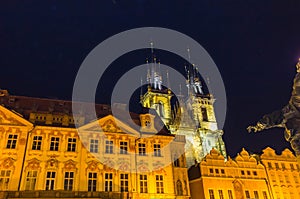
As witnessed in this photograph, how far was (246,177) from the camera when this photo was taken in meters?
41.8

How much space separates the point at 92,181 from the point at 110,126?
752 centimetres

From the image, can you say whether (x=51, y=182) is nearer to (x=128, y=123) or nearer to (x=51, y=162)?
(x=51, y=162)

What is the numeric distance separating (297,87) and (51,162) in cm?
2666

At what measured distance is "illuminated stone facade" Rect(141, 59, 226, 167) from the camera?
79.6 meters

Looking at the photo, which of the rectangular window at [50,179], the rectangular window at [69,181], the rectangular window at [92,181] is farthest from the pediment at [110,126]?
the rectangular window at [50,179]

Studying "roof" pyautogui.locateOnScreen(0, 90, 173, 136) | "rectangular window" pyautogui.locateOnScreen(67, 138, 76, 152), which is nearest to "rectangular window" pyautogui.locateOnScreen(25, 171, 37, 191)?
"rectangular window" pyautogui.locateOnScreen(67, 138, 76, 152)

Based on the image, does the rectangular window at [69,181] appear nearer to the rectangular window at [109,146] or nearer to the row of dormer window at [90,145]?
the row of dormer window at [90,145]

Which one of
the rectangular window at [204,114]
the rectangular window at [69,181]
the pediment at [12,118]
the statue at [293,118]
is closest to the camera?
the statue at [293,118]

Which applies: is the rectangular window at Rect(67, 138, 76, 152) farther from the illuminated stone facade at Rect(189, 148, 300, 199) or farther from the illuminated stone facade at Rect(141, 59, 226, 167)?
the illuminated stone facade at Rect(141, 59, 226, 167)

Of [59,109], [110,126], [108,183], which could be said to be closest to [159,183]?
[108,183]

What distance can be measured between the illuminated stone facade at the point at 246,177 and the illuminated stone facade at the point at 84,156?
155 inches

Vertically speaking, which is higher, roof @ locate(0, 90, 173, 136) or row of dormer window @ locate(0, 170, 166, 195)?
roof @ locate(0, 90, 173, 136)

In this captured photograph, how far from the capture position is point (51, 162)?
32875 millimetres

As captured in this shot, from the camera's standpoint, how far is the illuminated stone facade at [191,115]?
Result: 79.6m
